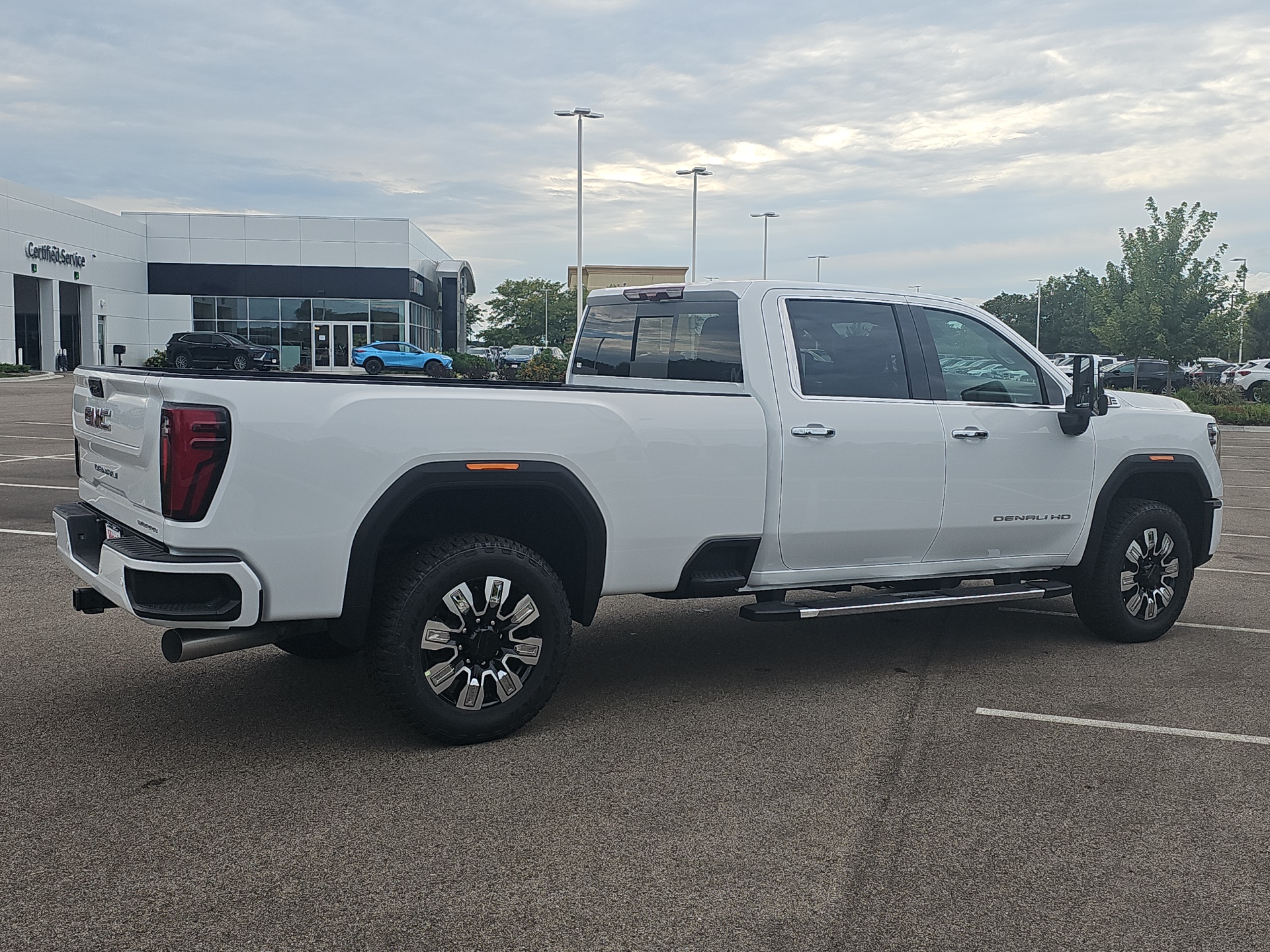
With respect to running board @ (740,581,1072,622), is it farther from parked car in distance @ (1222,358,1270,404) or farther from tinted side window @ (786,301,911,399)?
parked car in distance @ (1222,358,1270,404)

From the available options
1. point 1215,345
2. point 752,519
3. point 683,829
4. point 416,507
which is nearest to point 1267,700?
point 752,519

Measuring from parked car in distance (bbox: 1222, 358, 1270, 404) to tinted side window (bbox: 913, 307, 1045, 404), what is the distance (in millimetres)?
36173

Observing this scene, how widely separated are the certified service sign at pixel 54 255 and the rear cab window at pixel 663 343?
52.8 meters

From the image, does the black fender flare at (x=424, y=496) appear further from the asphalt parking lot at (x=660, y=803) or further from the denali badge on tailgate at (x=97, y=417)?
the denali badge on tailgate at (x=97, y=417)

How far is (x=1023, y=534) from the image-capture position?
6.70m

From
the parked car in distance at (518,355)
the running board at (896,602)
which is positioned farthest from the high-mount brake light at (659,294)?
the parked car in distance at (518,355)

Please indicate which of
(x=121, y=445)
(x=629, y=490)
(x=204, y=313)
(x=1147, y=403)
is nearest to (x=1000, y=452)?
(x=1147, y=403)

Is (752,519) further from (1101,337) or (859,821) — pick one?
(1101,337)

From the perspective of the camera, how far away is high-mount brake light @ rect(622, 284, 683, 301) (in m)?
6.51

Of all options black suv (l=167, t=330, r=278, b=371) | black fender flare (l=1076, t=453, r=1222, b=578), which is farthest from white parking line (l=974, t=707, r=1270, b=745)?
black suv (l=167, t=330, r=278, b=371)

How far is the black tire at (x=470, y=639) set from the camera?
189 inches

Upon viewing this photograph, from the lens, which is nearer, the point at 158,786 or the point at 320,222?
the point at 158,786

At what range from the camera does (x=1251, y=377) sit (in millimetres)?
43031

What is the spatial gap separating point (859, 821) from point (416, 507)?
7.04ft
